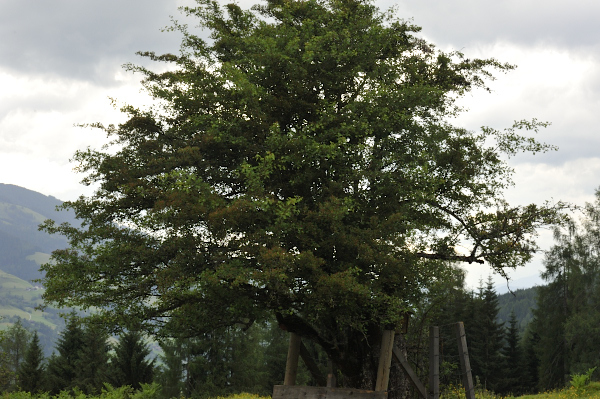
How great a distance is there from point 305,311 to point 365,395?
290cm

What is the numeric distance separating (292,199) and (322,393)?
536 cm

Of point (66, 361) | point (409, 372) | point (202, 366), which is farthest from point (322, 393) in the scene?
point (66, 361)

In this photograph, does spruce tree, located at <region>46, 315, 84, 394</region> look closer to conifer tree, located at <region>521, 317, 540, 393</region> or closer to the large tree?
the large tree

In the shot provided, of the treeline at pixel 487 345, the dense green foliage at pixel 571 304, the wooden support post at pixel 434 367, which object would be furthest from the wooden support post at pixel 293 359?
the treeline at pixel 487 345

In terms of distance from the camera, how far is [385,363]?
1391cm

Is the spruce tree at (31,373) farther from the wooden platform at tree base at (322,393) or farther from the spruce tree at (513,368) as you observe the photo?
the spruce tree at (513,368)

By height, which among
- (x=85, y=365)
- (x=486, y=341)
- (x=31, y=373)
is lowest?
(x=31, y=373)

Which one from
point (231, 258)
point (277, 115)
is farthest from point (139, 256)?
point (277, 115)

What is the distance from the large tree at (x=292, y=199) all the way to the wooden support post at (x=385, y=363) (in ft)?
1.61

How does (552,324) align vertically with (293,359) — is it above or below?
above

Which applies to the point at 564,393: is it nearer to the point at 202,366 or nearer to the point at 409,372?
the point at 409,372

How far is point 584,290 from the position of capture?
164 ft

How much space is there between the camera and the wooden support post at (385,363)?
544 inches

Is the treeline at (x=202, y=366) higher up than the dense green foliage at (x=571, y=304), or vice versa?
the dense green foliage at (x=571, y=304)
